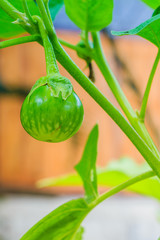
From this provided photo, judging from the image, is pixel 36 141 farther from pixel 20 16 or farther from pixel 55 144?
pixel 20 16

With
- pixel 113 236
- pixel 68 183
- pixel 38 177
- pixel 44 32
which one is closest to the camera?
pixel 44 32

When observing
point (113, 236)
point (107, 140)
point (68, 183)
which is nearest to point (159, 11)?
point (68, 183)

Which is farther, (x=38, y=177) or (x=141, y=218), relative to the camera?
(x=38, y=177)

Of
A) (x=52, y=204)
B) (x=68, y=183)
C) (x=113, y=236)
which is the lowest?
(x=113, y=236)

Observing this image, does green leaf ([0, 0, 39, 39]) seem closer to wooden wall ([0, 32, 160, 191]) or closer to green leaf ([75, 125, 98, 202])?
green leaf ([75, 125, 98, 202])

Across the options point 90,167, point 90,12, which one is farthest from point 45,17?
point 90,167

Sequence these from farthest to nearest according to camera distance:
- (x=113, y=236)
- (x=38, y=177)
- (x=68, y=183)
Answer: (x=38, y=177), (x=113, y=236), (x=68, y=183)

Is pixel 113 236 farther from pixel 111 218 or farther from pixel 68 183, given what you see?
pixel 68 183

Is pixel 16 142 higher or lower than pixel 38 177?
higher
